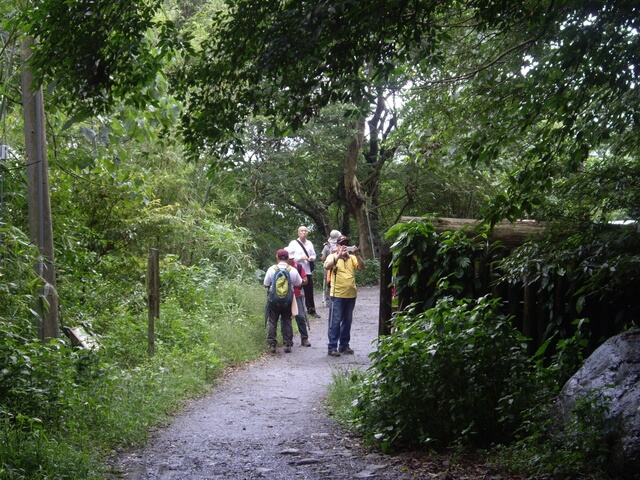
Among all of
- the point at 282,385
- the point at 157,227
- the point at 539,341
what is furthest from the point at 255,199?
the point at 539,341

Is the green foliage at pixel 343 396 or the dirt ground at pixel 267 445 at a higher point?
the green foliage at pixel 343 396

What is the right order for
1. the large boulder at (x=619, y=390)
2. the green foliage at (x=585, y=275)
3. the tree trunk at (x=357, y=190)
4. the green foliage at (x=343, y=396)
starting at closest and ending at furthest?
the large boulder at (x=619, y=390)
the green foliage at (x=585, y=275)
the green foliage at (x=343, y=396)
the tree trunk at (x=357, y=190)

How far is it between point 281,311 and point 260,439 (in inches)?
260

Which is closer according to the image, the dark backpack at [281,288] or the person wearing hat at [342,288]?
the person wearing hat at [342,288]

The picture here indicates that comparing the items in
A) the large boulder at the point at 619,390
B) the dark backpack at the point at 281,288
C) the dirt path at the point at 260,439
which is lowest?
the dirt path at the point at 260,439

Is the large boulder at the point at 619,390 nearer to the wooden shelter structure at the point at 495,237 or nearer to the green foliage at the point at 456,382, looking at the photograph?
the green foliage at the point at 456,382

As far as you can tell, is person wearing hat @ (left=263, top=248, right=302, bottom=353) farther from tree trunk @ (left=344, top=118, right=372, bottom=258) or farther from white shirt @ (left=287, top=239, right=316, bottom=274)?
tree trunk @ (left=344, top=118, right=372, bottom=258)

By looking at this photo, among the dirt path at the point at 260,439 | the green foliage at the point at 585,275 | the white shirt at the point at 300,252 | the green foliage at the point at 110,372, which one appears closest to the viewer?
the green foliage at the point at 585,275

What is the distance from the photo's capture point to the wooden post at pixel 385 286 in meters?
9.41

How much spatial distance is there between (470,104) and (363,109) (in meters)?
3.95

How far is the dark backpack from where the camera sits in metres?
14.6

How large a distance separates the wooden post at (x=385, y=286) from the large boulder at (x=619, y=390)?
3519mm

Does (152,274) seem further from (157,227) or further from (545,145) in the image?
(545,145)

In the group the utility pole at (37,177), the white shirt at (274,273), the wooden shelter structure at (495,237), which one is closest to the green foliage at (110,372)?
the utility pole at (37,177)
